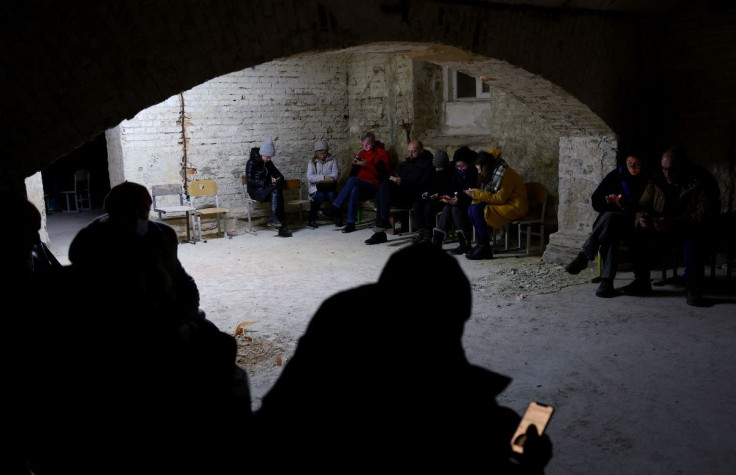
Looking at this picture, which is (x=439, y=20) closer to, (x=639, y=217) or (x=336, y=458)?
(x=639, y=217)

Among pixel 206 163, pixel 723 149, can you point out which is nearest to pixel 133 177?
pixel 206 163

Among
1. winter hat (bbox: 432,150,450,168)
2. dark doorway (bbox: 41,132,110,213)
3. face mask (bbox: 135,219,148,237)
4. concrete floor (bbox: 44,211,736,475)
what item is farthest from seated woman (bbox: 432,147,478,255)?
dark doorway (bbox: 41,132,110,213)

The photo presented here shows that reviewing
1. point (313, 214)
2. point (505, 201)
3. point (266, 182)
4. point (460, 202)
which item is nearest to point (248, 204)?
point (266, 182)

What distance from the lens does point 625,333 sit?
517 centimetres

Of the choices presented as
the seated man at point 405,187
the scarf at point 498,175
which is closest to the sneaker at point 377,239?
the seated man at point 405,187

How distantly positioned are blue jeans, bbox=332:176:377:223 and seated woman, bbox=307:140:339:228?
52 cm

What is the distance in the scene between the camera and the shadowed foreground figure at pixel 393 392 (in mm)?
1701

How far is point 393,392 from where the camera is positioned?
1.74 m

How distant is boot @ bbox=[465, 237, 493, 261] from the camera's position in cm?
790

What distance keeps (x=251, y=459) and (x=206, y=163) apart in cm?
878

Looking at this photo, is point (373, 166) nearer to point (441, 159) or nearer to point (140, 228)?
A: point (441, 159)

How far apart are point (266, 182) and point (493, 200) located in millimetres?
3876

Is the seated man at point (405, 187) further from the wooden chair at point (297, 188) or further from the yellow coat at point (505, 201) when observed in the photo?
the wooden chair at point (297, 188)

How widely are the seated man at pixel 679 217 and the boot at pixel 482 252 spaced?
6.50 feet
